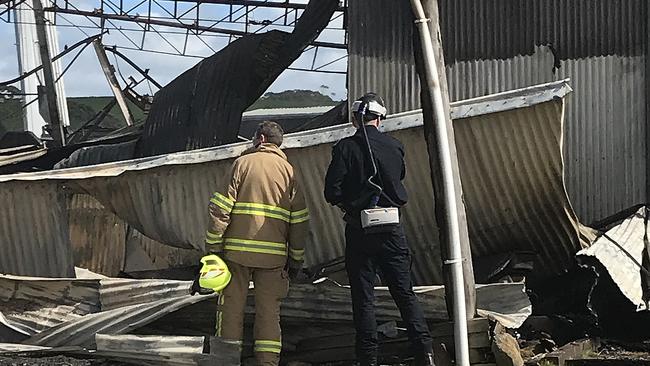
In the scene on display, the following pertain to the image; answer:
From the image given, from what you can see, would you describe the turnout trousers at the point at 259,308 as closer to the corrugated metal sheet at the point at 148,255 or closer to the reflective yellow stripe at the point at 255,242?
the reflective yellow stripe at the point at 255,242

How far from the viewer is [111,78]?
16531 mm

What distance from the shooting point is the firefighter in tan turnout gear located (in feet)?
18.5

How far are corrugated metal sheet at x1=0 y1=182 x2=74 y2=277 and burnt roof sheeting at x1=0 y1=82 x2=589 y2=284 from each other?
3.8 inches

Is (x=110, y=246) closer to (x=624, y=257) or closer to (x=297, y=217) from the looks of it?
(x=297, y=217)

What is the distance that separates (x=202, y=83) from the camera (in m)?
11.4

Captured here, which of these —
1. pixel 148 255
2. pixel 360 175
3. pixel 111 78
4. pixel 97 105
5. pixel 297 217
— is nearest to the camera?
pixel 360 175

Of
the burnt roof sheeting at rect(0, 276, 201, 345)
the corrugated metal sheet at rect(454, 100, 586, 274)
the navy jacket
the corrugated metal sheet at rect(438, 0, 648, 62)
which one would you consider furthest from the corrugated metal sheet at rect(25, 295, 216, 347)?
the corrugated metal sheet at rect(438, 0, 648, 62)

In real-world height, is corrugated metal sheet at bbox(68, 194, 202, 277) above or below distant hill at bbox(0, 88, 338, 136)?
below

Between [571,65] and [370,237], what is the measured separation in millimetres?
3851

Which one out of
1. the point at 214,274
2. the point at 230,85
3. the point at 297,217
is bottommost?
the point at 214,274

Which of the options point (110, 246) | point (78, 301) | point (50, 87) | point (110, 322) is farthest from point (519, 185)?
point (50, 87)

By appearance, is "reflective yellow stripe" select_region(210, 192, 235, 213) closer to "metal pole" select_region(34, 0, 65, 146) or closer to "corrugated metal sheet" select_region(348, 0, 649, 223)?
"corrugated metal sheet" select_region(348, 0, 649, 223)

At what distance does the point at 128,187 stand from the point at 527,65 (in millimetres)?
4054

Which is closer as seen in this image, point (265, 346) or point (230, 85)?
point (265, 346)
